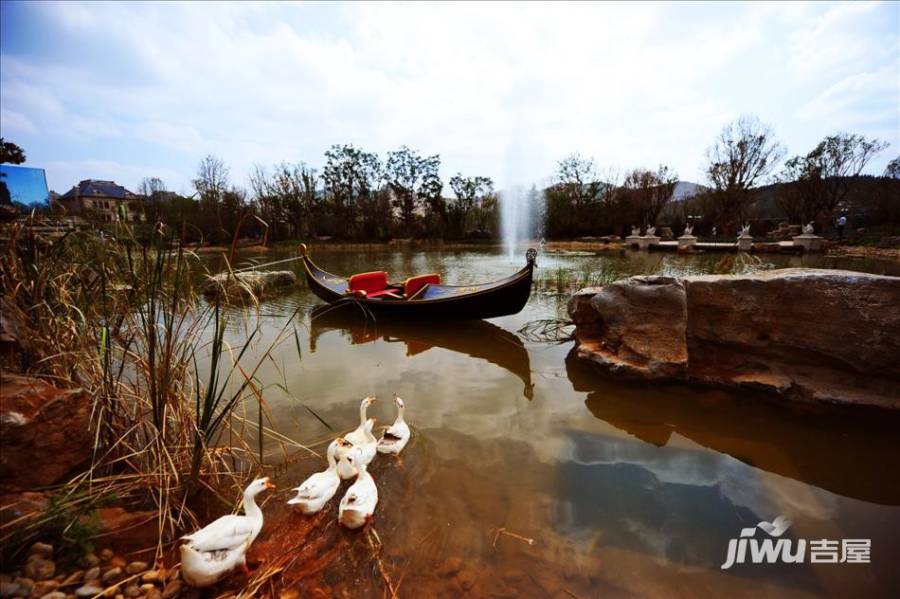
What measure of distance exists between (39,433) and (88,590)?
0.79m

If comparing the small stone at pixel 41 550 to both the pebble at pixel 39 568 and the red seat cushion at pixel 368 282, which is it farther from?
the red seat cushion at pixel 368 282

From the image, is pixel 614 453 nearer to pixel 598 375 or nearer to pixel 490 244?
pixel 598 375

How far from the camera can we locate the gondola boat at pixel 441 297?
6496mm

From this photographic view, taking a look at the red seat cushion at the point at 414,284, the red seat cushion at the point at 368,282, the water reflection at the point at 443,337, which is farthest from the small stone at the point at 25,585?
the red seat cushion at the point at 368,282

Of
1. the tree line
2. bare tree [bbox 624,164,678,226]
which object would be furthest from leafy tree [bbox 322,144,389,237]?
bare tree [bbox 624,164,678,226]

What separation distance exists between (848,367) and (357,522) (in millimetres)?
5301

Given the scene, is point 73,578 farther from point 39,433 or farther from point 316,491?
point 316,491

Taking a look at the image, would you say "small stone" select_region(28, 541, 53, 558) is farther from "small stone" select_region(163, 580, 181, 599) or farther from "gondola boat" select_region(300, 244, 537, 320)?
"gondola boat" select_region(300, 244, 537, 320)

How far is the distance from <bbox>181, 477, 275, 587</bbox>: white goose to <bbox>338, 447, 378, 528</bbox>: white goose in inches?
20.9

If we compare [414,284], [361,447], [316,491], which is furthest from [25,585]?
[414,284]

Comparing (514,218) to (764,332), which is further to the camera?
(514,218)

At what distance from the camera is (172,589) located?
173cm

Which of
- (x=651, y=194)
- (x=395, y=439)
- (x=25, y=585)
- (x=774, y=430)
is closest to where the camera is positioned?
(x=25, y=585)

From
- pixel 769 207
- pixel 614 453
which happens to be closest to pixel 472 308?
pixel 614 453
